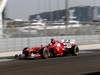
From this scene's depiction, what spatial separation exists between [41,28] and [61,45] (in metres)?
8.13

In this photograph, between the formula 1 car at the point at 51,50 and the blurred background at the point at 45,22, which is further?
the blurred background at the point at 45,22

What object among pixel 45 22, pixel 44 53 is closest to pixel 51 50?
pixel 44 53

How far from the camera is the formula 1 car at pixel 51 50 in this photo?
1772 centimetres

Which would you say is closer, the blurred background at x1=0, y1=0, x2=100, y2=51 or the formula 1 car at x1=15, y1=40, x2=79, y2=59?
the formula 1 car at x1=15, y1=40, x2=79, y2=59

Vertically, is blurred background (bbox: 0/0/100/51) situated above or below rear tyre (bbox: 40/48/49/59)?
above

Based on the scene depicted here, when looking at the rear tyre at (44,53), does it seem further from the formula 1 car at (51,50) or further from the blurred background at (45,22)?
the blurred background at (45,22)

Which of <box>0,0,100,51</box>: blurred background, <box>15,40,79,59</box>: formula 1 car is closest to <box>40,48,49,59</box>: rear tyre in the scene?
<box>15,40,79,59</box>: formula 1 car

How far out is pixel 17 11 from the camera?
3225cm

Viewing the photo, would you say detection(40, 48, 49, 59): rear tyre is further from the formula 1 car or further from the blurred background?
the blurred background

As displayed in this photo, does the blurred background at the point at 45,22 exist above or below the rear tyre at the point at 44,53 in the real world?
above

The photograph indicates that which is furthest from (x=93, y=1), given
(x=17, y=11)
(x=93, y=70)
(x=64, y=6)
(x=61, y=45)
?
(x=93, y=70)

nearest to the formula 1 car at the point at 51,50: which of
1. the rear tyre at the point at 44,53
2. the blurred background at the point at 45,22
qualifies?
the rear tyre at the point at 44,53

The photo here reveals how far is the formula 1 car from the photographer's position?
17.7 metres

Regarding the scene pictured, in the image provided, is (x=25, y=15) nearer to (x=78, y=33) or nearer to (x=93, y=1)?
(x=78, y=33)
